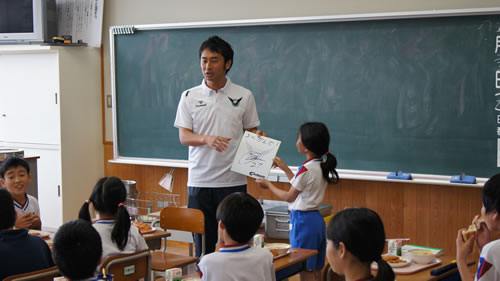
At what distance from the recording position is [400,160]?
468 centimetres

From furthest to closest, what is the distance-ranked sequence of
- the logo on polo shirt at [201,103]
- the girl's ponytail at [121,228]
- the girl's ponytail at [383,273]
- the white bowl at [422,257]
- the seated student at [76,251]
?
the logo on polo shirt at [201,103] → the girl's ponytail at [121,228] → the white bowl at [422,257] → the seated student at [76,251] → the girl's ponytail at [383,273]

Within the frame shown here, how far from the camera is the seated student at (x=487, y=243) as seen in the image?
2248 mm

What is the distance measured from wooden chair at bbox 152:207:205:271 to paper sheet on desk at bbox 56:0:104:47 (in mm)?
2752

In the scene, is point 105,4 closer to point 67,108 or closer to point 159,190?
point 67,108

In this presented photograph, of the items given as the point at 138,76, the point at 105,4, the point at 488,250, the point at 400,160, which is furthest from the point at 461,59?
the point at 105,4

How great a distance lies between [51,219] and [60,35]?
1894mm

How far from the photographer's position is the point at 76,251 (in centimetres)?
200

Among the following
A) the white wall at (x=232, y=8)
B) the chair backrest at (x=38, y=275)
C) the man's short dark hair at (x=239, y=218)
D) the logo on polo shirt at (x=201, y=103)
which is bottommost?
the chair backrest at (x=38, y=275)

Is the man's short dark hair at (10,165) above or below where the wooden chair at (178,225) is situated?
above

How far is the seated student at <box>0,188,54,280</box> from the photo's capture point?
2485 mm

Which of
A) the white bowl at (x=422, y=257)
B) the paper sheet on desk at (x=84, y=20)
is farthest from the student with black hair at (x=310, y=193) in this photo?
the paper sheet on desk at (x=84, y=20)

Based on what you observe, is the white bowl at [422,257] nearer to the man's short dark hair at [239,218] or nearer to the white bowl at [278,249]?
the white bowl at [278,249]

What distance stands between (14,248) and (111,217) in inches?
21.1

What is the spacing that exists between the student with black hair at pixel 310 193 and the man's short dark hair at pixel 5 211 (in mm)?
1430
